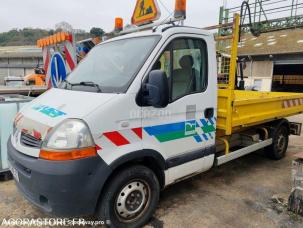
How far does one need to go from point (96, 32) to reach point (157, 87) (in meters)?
2.62

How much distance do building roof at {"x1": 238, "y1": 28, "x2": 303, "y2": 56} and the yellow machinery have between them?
12.7 m

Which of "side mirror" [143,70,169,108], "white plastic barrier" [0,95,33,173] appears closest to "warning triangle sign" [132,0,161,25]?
"side mirror" [143,70,169,108]

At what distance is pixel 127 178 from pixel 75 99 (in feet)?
3.25

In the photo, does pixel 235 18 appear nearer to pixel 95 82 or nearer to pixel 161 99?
pixel 161 99

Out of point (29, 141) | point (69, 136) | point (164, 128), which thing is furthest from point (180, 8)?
point (29, 141)

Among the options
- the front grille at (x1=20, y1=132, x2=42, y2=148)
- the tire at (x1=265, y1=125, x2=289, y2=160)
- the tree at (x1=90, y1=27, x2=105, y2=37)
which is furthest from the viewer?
the tire at (x1=265, y1=125, x2=289, y2=160)

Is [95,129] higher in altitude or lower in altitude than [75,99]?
lower

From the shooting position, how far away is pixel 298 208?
132 inches

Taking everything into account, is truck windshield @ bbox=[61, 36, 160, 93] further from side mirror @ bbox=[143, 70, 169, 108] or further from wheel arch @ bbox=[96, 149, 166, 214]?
wheel arch @ bbox=[96, 149, 166, 214]

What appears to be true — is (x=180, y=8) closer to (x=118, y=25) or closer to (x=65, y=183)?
(x=118, y=25)

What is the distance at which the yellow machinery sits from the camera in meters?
3.64

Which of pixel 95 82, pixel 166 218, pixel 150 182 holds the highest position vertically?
pixel 95 82

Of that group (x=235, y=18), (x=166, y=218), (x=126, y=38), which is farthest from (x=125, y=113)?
(x=235, y=18)

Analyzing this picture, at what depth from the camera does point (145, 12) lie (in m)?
3.70
